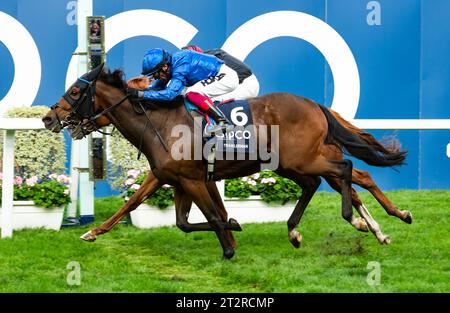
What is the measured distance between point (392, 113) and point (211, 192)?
360 cm

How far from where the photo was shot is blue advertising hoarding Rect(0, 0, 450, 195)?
10.0m

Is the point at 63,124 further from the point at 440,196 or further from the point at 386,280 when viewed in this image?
the point at 440,196

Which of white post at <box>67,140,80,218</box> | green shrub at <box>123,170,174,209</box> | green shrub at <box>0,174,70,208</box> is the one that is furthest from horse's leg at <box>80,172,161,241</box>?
white post at <box>67,140,80,218</box>

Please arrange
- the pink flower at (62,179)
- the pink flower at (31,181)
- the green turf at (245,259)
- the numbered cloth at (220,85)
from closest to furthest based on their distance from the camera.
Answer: the green turf at (245,259) < the numbered cloth at (220,85) < the pink flower at (31,181) < the pink flower at (62,179)

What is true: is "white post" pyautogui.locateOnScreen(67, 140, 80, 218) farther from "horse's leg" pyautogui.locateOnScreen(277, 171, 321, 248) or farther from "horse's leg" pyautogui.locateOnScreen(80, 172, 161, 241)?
"horse's leg" pyautogui.locateOnScreen(277, 171, 321, 248)

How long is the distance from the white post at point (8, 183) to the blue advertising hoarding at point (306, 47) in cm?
220

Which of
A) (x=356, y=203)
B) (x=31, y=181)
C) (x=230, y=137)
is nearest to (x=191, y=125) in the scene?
(x=230, y=137)

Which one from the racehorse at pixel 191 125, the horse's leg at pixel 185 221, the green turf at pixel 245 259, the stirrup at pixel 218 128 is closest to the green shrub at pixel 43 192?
the green turf at pixel 245 259

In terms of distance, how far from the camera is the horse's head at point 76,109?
695cm

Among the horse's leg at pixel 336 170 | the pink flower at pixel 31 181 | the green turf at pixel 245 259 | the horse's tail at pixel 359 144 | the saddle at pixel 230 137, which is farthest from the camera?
the pink flower at pixel 31 181

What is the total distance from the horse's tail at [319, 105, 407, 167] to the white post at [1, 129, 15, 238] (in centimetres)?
269

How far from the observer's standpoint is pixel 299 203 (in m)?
7.44

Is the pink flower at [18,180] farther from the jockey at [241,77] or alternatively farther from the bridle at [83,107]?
the jockey at [241,77]
